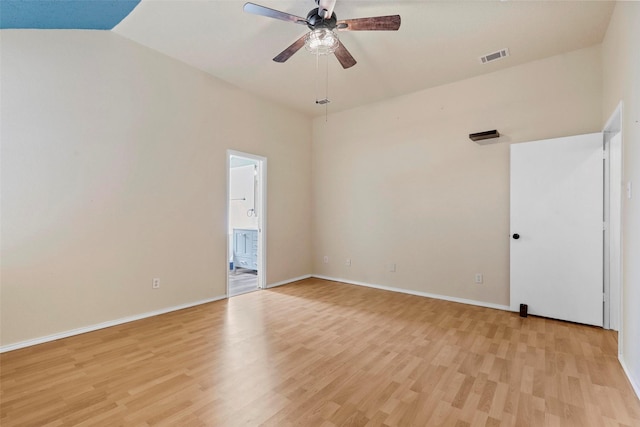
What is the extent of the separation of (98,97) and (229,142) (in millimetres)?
1640

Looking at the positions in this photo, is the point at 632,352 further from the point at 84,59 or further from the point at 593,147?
the point at 84,59

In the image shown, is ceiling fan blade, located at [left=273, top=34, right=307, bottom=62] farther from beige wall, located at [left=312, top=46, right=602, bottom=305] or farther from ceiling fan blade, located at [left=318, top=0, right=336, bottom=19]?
beige wall, located at [left=312, top=46, right=602, bottom=305]

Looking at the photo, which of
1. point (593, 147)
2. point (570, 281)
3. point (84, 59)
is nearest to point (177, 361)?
point (84, 59)

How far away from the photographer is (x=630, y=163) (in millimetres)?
2232

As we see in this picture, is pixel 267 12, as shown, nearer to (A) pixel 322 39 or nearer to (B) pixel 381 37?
(A) pixel 322 39

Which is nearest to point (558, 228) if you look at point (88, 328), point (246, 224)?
point (88, 328)

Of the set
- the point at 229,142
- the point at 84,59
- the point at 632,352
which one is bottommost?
the point at 632,352

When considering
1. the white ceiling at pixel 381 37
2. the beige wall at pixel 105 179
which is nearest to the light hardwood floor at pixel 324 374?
the beige wall at pixel 105 179

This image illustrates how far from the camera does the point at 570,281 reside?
3.34 m

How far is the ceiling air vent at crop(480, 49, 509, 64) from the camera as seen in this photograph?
3.43m

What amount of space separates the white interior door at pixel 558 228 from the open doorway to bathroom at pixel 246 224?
3.69 m

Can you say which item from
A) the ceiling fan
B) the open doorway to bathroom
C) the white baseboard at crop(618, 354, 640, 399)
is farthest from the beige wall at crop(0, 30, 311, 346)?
the white baseboard at crop(618, 354, 640, 399)

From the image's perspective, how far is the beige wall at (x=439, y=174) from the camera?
3.57 m

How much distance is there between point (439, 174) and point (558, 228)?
1589 millimetres
